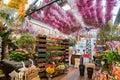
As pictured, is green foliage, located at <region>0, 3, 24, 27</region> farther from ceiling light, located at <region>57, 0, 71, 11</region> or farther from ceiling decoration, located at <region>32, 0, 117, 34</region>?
ceiling light, located at <region>57, 0, 71, 11</region>

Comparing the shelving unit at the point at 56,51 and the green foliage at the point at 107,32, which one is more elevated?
the green foliage at the point at 107,32

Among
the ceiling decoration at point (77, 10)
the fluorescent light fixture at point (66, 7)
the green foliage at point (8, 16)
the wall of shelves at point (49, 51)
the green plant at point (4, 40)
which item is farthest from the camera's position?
the wall of shelves at point (49, 51)

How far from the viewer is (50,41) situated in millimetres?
8492

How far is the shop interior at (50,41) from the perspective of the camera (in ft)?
8.11

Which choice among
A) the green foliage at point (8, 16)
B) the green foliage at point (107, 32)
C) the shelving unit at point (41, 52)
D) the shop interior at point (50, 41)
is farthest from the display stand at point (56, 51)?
the green foliage at point (8, 16)

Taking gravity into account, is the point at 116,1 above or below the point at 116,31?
above

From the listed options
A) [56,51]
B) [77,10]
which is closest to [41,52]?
[56,51]

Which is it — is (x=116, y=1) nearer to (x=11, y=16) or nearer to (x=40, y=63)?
(x=40, y=63)

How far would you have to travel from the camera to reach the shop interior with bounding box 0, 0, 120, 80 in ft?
8.11

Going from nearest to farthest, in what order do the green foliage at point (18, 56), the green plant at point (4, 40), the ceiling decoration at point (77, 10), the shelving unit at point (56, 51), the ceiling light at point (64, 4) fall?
1. the green plant at point (4, 40)
2. the green foliage at point (18, 56)
3. the ceiling decoration at point (77, 10)
4. the ceiling light at point (64, 4)
5. the shelving unit at point (56, 51)

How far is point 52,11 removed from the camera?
738 centimetres

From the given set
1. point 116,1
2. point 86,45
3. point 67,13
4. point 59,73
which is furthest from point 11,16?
point 86,45

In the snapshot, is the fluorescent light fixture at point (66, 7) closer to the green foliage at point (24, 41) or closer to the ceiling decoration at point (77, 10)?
the ceiling decoration at point (77, 10)

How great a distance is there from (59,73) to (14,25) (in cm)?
660
